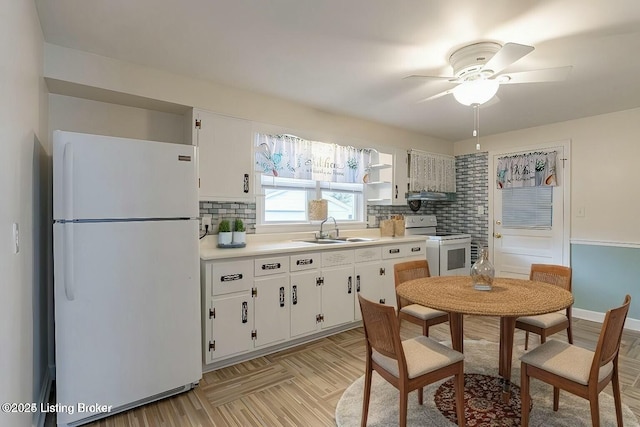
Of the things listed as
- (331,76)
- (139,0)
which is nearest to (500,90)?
(331,76)

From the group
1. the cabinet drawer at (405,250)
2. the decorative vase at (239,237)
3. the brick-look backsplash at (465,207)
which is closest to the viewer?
the decorative vase at (239,237)

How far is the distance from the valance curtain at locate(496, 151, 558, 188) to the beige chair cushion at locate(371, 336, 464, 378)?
3.27m

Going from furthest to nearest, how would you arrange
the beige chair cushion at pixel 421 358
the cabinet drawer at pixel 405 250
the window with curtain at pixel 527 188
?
1. the window with curtain at pixel 527 188
2. the cabinet drawer at pixel 405 250
3. the beige chair cushion at pixel 421 358

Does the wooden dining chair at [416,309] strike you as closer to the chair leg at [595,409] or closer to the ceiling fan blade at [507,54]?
the chair leg at [595,409]

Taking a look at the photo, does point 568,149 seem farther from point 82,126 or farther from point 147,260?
point 82,126

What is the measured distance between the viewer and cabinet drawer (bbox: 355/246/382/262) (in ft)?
11.1

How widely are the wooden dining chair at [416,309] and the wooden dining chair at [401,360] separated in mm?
565

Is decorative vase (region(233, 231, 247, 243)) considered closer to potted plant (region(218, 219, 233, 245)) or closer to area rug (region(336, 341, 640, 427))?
potted plant (region(218, 219, 233, 245))

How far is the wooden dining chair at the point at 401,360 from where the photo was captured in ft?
5.19

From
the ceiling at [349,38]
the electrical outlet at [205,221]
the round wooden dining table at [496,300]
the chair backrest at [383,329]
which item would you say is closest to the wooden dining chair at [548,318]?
the round wooden dining table at [496,300]

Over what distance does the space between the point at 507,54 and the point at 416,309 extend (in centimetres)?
178

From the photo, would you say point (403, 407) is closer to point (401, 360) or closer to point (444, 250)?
point (401, 360)

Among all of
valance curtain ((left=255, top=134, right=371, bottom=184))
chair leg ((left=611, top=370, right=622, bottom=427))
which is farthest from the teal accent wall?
valance curtain ((left=255, top=134, right=371, bottom=184))

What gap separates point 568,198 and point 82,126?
4.98m
